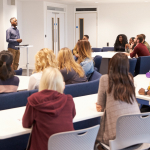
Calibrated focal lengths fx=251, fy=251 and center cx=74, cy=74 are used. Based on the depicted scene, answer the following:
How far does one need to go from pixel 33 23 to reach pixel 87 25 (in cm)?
295

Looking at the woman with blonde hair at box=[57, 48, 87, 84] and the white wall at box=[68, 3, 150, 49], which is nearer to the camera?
the woman with blonde hair at box=[57, 48, 87, 84]

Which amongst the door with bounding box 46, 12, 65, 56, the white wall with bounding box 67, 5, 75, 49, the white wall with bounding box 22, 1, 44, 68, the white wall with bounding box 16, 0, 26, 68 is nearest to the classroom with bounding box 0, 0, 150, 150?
the white wall with bounding box 22, 1, 44, 68

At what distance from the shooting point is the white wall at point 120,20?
11586 mm

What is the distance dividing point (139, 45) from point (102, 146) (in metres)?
4.61

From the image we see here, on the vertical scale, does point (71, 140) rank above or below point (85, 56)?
below

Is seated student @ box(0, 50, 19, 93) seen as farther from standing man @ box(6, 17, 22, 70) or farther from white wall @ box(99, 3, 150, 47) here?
white wall @ box(99, 3, 150, 47)

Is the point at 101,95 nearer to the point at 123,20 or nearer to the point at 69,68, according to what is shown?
the point at 69,68

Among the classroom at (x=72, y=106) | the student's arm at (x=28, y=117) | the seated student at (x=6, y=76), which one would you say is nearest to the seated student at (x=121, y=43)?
the classroom at (x=72, y=106)

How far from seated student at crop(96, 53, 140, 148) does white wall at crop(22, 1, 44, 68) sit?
8.30 meters

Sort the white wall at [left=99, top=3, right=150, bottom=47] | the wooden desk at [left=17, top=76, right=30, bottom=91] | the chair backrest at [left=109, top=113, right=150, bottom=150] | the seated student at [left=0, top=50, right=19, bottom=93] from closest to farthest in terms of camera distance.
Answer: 1. the chair backrest at [left=109, top=113, right=150, bottom=150]
2. the seated student at [left=0, top=50, right=19, bottom=93]
3. the wooden desk at [left=17, top=76, right=30, bottom=91]
4. the white wall at [left=99, top=3, right=150, bottom=47]

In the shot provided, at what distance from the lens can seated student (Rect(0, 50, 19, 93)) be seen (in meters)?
2.87

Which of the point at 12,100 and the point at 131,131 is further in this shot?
the point at 12,100

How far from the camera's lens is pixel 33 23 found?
33.8ft

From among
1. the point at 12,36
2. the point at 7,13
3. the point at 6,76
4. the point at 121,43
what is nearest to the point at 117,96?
the point at 6,76
